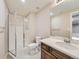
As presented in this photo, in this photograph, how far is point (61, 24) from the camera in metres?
2.28

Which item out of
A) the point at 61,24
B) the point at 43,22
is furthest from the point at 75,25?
the point at 43,22

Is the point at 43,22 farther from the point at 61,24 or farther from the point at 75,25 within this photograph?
the point at 75,25

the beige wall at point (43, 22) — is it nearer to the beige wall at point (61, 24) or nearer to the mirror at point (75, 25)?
the beige wall at point (61, 24)

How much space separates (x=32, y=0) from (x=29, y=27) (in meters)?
1.73

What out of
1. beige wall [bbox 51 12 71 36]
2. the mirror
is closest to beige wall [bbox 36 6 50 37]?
beige wall [bbox 51 12 71 36]

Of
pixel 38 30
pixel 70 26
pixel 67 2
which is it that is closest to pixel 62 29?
pixel 70 26

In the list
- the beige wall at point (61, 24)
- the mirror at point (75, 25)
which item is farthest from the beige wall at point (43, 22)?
the mirror at point (75, 25)

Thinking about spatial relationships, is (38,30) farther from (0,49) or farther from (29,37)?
(0,49)

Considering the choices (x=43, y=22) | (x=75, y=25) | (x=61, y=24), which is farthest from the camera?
(x=43, y=22)

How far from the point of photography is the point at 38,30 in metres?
4.40

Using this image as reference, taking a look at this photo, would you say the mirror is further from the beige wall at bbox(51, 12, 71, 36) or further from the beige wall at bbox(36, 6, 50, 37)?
the beige wall at bbox(36, 6, 50, 37)

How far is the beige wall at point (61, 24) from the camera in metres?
1.97

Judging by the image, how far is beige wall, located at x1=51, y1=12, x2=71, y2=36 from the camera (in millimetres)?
1973

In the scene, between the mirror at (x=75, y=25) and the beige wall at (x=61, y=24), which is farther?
Answer: the beige wall at (x=61, y=24)
